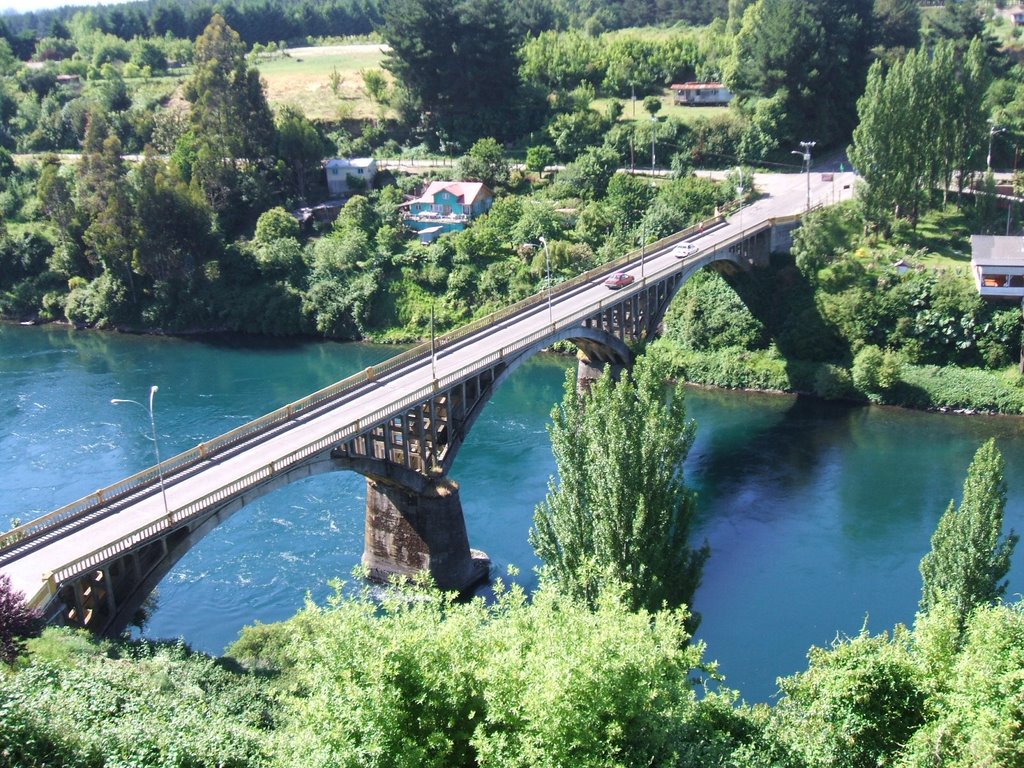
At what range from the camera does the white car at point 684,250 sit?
71.6m

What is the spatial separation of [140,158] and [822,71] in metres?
73.7

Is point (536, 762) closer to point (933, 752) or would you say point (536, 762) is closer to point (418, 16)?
point (933, 752)

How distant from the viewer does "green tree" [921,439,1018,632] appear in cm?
3562

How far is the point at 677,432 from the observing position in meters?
36.5

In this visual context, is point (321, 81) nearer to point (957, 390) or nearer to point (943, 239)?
point (943, 239)

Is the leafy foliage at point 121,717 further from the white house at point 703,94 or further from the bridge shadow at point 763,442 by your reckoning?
the white house at point 703,94

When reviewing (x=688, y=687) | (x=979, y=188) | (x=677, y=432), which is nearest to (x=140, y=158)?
(x=979, y=188)

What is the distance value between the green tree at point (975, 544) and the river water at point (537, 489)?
20.7ft

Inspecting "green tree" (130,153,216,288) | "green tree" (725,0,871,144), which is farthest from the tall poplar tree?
"green tree" (130,153,216,288)

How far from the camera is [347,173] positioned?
352 ft

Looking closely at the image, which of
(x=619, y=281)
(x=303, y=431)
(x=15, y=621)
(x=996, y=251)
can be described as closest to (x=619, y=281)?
(x=619, y=281)

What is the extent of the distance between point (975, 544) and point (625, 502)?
12059 millimetres

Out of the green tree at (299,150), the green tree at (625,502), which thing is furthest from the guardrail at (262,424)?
the green tree at (299,150)

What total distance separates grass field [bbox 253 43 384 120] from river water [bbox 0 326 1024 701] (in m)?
49.6
